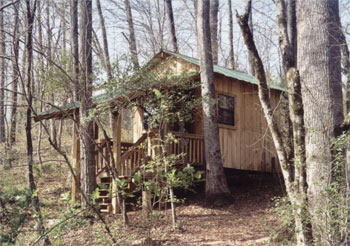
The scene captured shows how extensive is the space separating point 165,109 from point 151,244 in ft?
9.76

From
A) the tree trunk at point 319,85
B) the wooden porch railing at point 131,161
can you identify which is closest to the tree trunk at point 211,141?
the wooden porch railing at point 131,161

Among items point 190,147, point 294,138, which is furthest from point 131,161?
point 294,138

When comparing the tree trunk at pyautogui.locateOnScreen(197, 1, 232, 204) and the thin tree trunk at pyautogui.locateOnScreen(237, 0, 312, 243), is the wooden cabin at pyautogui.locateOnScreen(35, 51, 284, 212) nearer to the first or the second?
the tree trunk at pyautogui.locateOnScreen(197, 1, 232, 204)

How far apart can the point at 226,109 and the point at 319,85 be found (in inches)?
274

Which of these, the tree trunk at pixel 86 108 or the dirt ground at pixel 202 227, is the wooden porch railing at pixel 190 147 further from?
the tree trunk at pixel 86 108

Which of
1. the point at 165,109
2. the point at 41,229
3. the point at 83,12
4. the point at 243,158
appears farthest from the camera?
the point at 243,158

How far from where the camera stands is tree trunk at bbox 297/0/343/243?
18.5ft

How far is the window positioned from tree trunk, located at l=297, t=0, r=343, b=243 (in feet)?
21.3

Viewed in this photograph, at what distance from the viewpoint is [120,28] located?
2366 cm

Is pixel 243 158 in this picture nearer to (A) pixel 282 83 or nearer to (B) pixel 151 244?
(A) pixel 282 83

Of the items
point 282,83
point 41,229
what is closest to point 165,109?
point 41,229

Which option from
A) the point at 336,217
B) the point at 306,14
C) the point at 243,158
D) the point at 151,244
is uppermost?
the point at 306,14

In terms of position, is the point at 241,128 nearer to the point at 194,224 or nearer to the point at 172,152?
the point at 172,152

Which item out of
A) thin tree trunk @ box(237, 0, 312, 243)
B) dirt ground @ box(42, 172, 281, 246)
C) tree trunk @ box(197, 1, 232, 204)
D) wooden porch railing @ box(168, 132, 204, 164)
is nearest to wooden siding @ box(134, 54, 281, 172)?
wooden porch railing @ box(168, 132, 204, 164)
